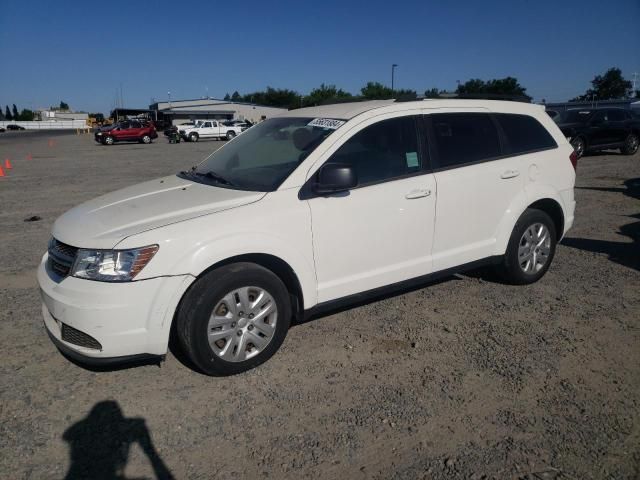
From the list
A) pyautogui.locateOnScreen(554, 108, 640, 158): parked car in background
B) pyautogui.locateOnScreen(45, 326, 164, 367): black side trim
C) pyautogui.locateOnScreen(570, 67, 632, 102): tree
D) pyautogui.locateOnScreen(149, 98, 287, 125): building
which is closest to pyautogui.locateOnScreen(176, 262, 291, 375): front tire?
pyautogui.locateOnScreen(45, 326, 164, 367): black side trim

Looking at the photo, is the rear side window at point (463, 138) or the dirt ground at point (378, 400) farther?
the rear side window at point (463, 138)

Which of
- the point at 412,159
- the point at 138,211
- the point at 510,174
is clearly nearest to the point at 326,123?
the point at 412,159

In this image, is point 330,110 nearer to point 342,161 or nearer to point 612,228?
point 342,161

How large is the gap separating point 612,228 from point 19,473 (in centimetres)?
750

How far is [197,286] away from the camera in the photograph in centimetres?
309

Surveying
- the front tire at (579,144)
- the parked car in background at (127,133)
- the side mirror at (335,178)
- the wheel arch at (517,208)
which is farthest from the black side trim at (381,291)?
the parked car in background at (127,133)

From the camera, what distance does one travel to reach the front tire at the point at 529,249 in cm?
460

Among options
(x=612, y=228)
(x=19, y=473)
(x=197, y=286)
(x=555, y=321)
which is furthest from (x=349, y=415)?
(x=612, y=228)

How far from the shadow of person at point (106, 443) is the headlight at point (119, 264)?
0.82 meters

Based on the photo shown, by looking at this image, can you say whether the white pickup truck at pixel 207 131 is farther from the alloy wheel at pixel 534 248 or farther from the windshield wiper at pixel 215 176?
the alloy wheel at pixel 534 248

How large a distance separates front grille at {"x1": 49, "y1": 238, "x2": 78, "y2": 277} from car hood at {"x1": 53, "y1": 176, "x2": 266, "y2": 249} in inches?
1.8

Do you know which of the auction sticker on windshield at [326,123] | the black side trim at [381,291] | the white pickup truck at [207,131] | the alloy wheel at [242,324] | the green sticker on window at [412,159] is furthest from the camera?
the white pickup truck at [207,131]

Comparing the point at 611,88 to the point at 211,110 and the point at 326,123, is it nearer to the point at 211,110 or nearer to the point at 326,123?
the point at 211,110

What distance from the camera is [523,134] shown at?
4.70 m
